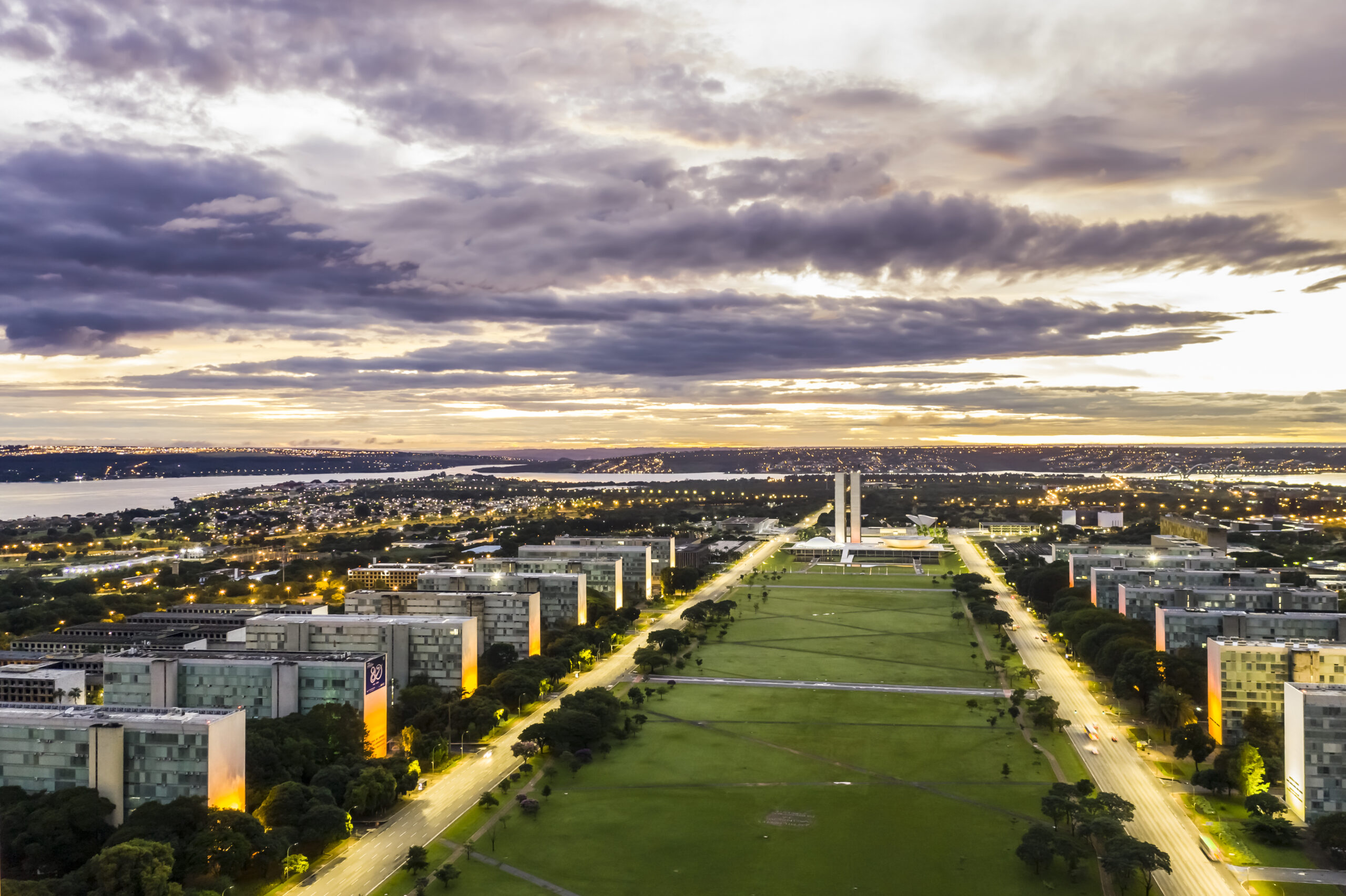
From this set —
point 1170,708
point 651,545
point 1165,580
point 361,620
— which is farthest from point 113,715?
point 1165,580

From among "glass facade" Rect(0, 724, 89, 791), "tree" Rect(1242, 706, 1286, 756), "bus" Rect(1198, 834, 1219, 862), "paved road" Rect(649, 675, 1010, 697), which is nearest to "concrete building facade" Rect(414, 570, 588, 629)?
"paved road" Rect(649, 675, 1010, 697)

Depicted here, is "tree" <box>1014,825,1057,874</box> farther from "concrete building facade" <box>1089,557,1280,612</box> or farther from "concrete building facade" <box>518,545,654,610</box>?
"concrete building facade" <box>518,545,654,610</box>

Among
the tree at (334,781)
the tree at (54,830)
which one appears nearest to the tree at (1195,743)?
the tree at (334,781)

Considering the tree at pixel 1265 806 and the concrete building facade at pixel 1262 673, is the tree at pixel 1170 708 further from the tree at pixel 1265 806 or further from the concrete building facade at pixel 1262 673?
the tree at pixel 1265 806

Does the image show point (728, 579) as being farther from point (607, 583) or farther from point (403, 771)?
point (403, 771)

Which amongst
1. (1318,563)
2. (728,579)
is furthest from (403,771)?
(1318,563)

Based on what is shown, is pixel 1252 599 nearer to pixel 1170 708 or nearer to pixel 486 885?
pixel 1170 708
